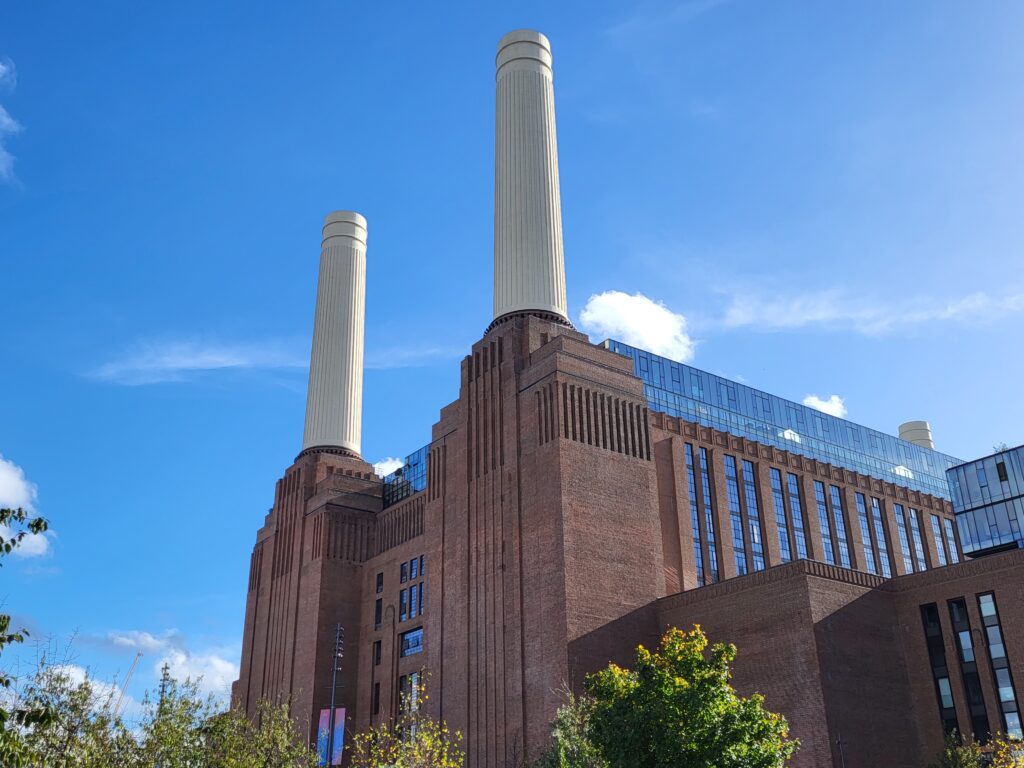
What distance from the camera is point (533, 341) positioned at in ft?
212

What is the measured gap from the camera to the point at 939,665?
5141 centimetres

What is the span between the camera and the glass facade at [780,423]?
238ft

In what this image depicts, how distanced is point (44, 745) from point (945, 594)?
141 ft

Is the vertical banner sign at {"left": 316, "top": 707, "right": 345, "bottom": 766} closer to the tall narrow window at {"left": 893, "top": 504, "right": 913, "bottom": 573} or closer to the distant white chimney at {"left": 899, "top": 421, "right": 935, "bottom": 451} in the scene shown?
the tall narrow window at {"left": 893, "top": 504, "right": 913, "bottom": 573}

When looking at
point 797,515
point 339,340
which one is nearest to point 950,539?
point 797,515

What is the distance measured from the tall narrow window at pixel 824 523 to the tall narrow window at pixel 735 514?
910cm

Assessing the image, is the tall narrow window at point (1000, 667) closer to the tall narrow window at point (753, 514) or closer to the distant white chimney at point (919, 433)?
the tall narrow window at point (753, 514)

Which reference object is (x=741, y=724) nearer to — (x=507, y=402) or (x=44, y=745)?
(x=44, y=745)

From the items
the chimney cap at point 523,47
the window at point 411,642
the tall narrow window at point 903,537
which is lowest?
the window at point 411,642

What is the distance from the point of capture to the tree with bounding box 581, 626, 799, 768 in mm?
31984

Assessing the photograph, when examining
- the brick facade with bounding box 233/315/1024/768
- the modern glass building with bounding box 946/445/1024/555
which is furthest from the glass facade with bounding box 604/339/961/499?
the modern glass building with bounding box 946/445/1024/555

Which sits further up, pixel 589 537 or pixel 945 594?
pixel 589 537

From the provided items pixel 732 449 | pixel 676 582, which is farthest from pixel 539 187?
pixel 676 582

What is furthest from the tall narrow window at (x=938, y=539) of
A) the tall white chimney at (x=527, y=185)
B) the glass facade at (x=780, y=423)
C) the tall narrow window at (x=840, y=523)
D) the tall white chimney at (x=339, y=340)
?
the tall white chimney at (x=339, y=340)
